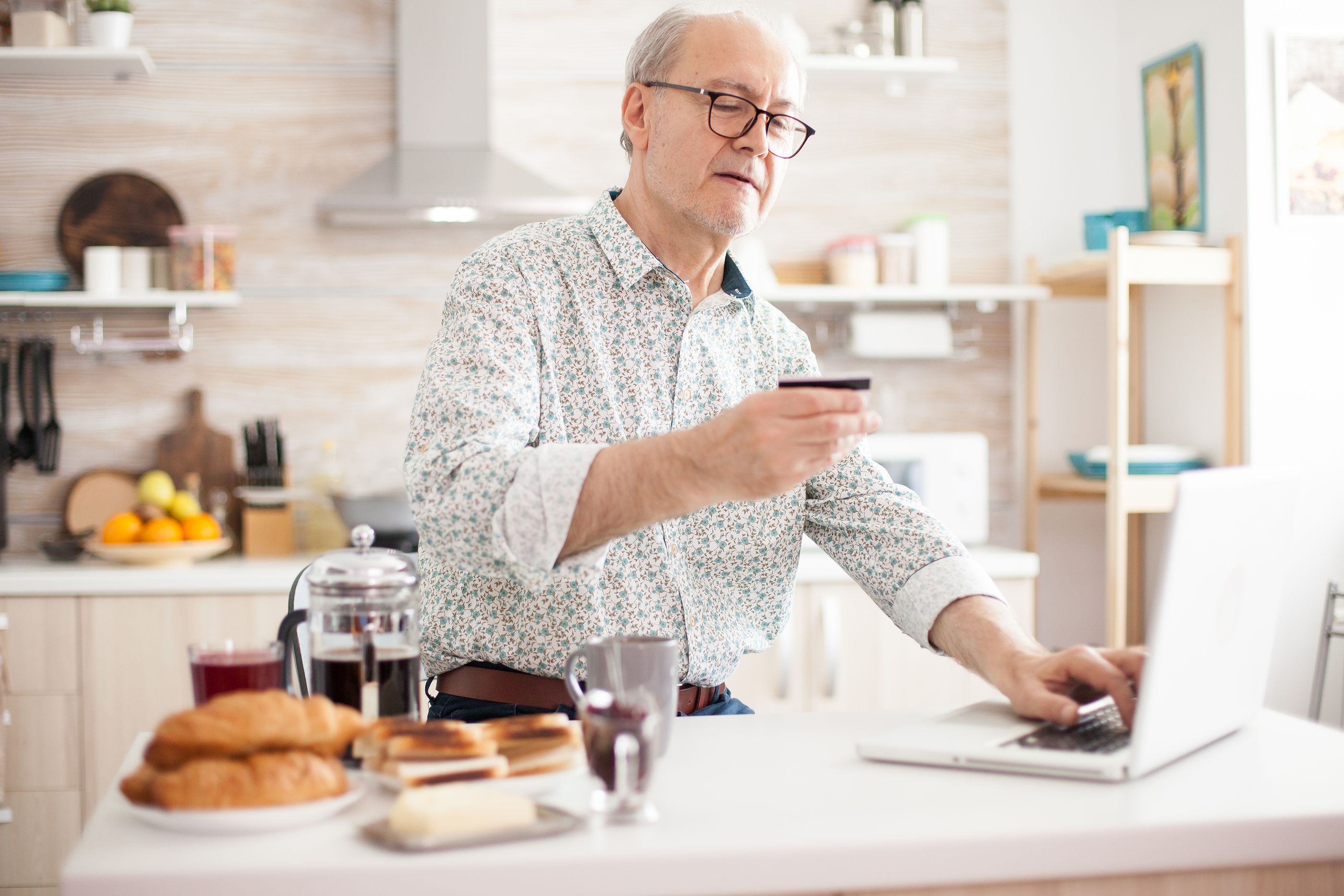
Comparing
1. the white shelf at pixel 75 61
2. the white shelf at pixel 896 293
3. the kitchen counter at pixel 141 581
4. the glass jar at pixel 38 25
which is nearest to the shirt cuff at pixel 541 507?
the kitchen counter at pixel 141 581

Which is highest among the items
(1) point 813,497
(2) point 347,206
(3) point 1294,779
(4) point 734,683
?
(2) point 347,206

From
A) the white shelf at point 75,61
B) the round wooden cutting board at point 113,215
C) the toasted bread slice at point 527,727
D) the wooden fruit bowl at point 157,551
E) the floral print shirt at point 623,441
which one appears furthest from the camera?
the round wooden cutting board at point 113,215

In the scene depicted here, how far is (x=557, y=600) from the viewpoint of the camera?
4.73 ft

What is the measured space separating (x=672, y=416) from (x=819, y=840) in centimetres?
78

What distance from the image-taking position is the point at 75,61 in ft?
10.4

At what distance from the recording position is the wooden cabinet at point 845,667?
294 cm

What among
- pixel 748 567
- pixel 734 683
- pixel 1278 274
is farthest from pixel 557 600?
pixel 1278 274

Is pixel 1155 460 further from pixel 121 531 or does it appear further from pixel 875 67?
pixel 121 531

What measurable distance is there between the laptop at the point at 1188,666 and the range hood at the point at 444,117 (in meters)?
2.23

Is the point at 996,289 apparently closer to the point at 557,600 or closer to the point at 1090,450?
the point at 1090,450

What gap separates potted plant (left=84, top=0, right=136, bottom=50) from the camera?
3.10m

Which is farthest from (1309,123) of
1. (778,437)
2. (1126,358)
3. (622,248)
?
(778,437)

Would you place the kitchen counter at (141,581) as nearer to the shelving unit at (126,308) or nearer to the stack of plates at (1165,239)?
the shelving unit at (126,308)

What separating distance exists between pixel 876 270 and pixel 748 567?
204 cm
